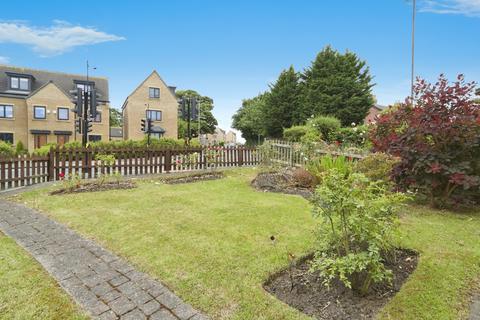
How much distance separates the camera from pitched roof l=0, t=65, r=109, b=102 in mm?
30719

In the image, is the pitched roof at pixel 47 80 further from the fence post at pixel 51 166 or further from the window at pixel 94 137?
the fence post at pixel 51 166

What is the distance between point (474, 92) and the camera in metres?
5.97

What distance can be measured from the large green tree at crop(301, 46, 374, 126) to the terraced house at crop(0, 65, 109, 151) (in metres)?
24.8

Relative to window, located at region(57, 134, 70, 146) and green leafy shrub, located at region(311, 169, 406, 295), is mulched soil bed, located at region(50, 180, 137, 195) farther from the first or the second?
window, located at region(57, 134, 70, 146)

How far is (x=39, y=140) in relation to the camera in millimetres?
31344

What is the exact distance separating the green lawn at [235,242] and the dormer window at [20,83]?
102 ft

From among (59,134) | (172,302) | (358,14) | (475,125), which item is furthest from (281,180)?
(59,134)

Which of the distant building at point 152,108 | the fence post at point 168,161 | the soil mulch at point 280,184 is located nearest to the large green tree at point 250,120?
the distant building at point 152,108

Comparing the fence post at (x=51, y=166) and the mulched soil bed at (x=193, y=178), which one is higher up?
the fence post at (x=51, y=166)

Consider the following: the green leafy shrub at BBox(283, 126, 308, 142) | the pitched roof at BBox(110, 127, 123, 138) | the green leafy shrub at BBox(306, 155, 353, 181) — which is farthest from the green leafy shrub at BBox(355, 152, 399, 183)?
the pitched roof at BBox(110, 127, 123, 138)

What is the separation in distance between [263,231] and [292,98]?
30556 millimetres

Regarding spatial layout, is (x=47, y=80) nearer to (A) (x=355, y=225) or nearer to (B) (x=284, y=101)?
(B) (x=284, y=101)

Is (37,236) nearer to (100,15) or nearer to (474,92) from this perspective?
(474,92)

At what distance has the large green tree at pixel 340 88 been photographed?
94.9 feet
